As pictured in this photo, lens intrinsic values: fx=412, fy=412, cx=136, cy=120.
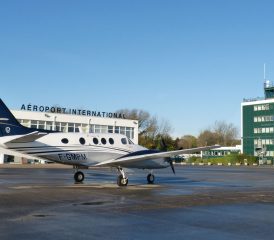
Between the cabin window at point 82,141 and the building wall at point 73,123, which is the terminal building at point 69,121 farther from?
the cabin window at point 82,141

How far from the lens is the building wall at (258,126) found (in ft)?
397

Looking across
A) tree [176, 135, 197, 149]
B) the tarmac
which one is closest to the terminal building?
the tarmac

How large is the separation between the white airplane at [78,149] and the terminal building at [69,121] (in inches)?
1796

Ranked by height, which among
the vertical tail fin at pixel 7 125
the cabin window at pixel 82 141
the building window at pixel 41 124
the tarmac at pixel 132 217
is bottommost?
the tarmac at pixel 132 217

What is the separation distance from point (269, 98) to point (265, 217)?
117 meters

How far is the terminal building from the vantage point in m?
74.4

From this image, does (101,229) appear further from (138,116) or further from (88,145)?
(138,116)

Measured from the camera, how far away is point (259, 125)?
408 feet

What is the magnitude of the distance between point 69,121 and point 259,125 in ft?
221

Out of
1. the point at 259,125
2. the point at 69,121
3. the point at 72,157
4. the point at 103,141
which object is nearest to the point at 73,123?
the point at 69,121

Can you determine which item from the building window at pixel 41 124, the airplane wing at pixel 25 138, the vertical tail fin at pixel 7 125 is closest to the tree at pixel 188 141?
the building window at pixel 41 124

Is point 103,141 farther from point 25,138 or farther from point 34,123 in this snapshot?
point 34,123

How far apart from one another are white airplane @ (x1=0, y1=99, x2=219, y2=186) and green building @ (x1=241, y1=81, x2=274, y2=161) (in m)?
98.0

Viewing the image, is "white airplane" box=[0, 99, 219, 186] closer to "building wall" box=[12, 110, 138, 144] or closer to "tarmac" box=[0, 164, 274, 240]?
"tarmac" box=[0, 164, 274, 240]
